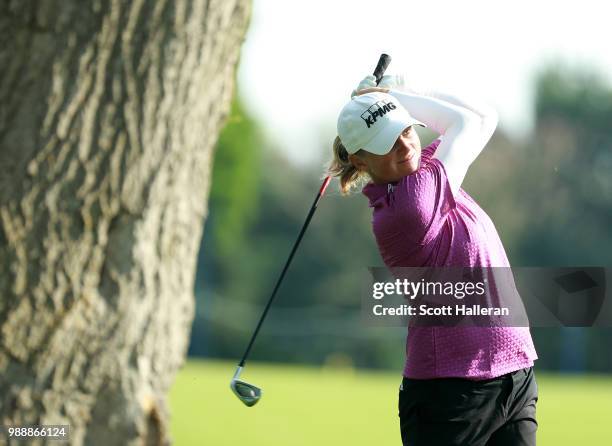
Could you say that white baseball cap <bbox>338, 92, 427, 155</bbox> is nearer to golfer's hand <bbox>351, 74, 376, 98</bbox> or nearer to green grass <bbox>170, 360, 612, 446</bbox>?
golfer's hand <bbox>351, 74, 376, 98</bbox>

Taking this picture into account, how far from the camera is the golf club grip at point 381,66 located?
4.29 m

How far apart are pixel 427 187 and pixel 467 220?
0.23m

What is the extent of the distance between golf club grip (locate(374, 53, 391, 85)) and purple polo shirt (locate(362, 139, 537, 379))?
1.79ft

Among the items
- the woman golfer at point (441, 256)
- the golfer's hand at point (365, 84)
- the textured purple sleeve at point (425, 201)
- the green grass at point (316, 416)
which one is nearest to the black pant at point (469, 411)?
the woman golfer at point (441, 256)

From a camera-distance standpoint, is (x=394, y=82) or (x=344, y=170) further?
(x=394, y=82)

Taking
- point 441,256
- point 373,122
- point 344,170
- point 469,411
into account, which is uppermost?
point 373,122

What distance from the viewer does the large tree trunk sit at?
4.08 meters

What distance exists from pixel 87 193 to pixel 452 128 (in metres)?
1.30

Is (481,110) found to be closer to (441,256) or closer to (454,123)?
(454,123)

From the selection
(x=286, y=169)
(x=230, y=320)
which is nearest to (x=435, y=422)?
(x=230, y=320)

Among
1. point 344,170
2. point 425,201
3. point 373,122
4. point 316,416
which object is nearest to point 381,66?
point 344,170

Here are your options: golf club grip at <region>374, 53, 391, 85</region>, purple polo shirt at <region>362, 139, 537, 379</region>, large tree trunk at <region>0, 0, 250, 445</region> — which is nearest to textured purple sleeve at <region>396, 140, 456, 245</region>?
purple polo shirt at <region>362, 139, 537, 379</region>

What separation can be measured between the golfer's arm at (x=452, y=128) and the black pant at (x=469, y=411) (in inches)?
25.5

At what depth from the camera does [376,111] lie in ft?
12.4
